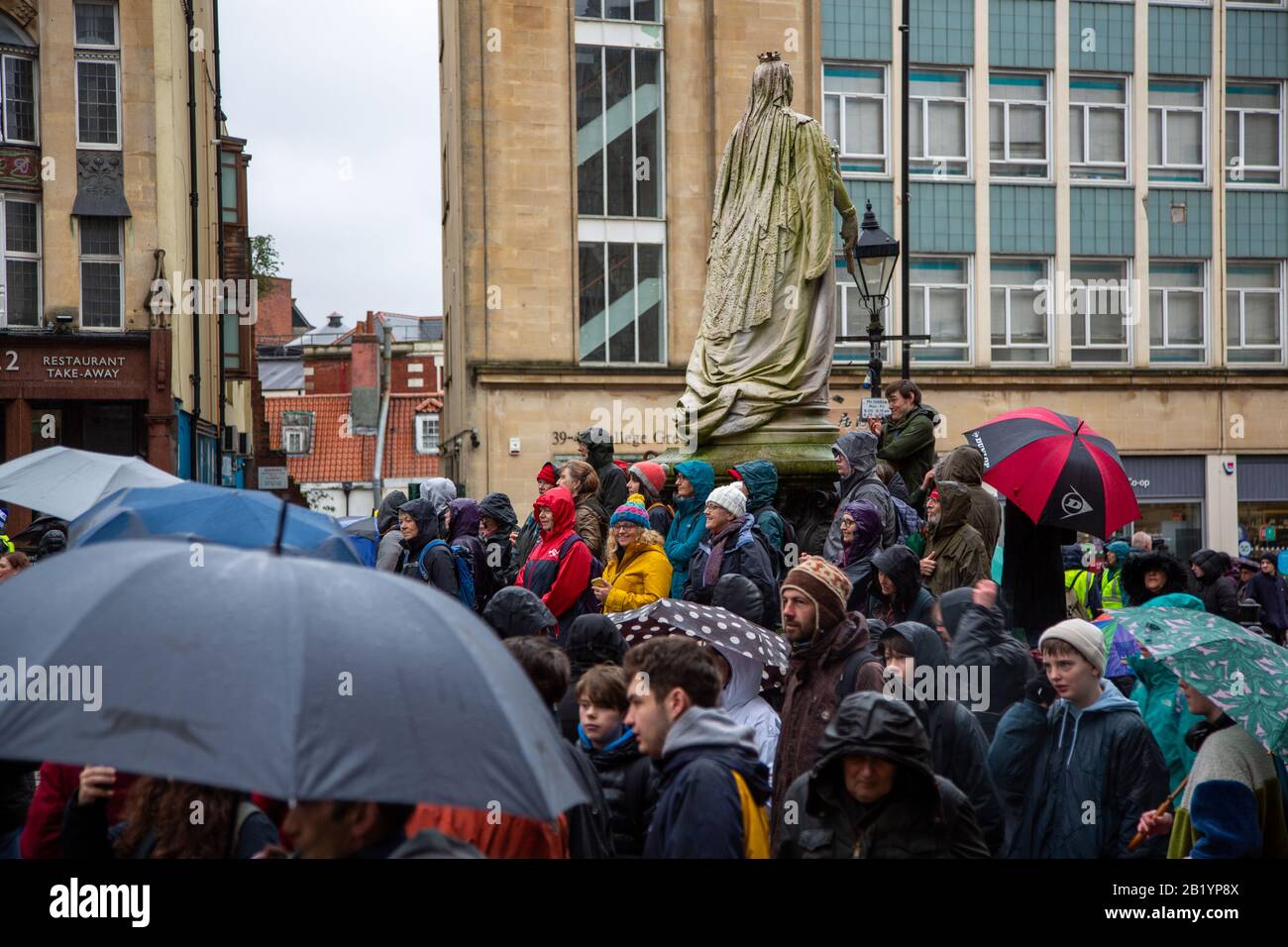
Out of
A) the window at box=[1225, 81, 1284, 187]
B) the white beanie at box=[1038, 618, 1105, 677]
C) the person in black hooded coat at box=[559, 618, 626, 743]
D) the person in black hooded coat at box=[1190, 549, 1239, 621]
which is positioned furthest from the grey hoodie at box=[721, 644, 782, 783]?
the window at box=[1225, 81, 1284, 187]

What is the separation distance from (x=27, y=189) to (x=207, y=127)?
418 inches

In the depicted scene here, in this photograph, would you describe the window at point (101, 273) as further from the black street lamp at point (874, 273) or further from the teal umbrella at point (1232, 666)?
the teal umbrella at point (1232, 666)

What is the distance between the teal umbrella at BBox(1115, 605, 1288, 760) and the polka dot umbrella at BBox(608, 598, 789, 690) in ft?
5.67

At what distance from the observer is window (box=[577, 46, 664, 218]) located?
3162cm

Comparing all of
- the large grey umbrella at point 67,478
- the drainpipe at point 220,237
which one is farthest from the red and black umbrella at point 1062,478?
the drainpipe at point 220,237

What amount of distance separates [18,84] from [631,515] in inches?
1029

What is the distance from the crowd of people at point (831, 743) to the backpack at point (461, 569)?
4.31ft

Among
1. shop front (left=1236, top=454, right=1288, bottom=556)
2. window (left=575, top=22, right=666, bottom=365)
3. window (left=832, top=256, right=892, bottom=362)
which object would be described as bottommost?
shop front (left=1236, top=454, right=1288, bottom=556)

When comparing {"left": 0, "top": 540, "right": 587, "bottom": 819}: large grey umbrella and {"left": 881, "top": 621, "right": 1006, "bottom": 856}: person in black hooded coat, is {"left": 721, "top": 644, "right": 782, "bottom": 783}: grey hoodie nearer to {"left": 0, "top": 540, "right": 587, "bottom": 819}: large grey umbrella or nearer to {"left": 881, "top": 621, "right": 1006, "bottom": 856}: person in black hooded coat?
{"left": 881, "top": 621, "right": 1006, "bottom": 856}: person in black hooded coat

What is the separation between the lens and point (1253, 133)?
1388 inches

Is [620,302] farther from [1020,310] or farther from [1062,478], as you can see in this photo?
[1062,478]

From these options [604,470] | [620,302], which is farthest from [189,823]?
[620,302]

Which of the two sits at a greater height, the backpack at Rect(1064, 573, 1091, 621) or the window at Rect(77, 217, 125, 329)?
the window at Rect(77, 217, 125, 329)

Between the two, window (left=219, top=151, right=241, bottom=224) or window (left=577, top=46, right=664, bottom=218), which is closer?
window (left=577, top=46, right=664, bottom=218)
